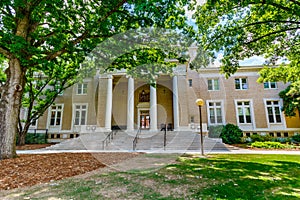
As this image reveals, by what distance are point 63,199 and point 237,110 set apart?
2001 centimetres

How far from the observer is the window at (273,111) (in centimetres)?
1916

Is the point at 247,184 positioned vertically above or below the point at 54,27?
below

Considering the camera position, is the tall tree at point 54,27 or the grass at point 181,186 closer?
the grass at point 181,186

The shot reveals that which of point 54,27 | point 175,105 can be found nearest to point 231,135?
point 175,105

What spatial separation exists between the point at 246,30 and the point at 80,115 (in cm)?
1853

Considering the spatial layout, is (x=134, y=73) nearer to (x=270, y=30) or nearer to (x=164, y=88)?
(x=270, y=30)

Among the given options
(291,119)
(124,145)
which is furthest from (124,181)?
(291,119)

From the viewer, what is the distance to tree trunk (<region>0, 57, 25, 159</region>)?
6.83 metres

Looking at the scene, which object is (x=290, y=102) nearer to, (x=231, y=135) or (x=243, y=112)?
(x=243, y=112)

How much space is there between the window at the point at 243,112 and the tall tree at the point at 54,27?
15280 mm

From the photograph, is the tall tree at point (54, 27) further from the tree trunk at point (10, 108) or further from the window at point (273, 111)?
the window at point (273, 111)

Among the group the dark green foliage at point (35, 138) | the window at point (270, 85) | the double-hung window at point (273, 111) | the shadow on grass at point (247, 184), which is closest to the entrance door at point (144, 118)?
the dark green foliage at point (35, 138)

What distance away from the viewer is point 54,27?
8.56m

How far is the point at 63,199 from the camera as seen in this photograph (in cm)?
329
